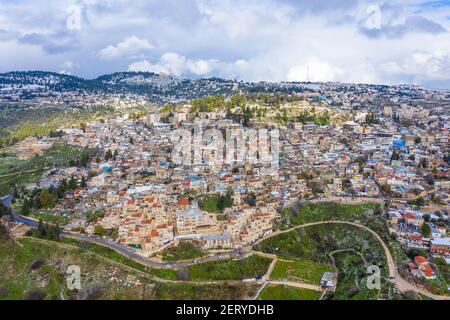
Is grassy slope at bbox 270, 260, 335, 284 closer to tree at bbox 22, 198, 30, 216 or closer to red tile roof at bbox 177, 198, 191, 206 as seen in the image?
red tile roof at bbox 177, 198, 191, 206

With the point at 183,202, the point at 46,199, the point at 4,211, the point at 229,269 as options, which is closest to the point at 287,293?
the point at 229,269

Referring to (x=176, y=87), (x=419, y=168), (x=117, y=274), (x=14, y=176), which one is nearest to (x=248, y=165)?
(x=419, y=168)

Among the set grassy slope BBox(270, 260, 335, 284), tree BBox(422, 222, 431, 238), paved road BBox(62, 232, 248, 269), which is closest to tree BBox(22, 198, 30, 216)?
paved road BBox(62, 232, 248, 269)

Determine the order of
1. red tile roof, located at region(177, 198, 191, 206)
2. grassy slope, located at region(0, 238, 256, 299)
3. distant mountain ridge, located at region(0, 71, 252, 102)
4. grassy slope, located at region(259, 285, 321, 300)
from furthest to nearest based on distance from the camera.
Result: distant mountain ridge, located at region(0, 71, 252, 102)
red tile roof, located at region(177, 198, 191, 206)
grassy slope, located at region(259, 285, 321, 300)
grassy slope, located at region(0, 238, 256, 299)

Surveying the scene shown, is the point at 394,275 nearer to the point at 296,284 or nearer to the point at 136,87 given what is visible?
the point at 296,284

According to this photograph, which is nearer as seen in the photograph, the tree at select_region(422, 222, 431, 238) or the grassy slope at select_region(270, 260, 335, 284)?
the grassy slope at select_region(270, 260, 335, 284)

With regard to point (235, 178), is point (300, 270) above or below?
below

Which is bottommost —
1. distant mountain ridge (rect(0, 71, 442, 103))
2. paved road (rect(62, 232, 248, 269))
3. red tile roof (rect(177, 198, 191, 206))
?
paved road (rect(62, 232, 248, 269))

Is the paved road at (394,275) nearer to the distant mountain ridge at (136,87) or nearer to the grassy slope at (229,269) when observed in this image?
the grassy slope at (229,269)

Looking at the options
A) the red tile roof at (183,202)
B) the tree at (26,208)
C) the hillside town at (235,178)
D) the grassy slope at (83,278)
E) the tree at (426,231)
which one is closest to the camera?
the grassy slope at (83,278)

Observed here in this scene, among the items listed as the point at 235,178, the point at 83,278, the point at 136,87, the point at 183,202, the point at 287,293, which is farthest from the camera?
the point at 136,87

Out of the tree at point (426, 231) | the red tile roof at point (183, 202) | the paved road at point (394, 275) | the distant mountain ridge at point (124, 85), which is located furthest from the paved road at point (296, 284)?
the distant mountain ridge at point (124, 85)
